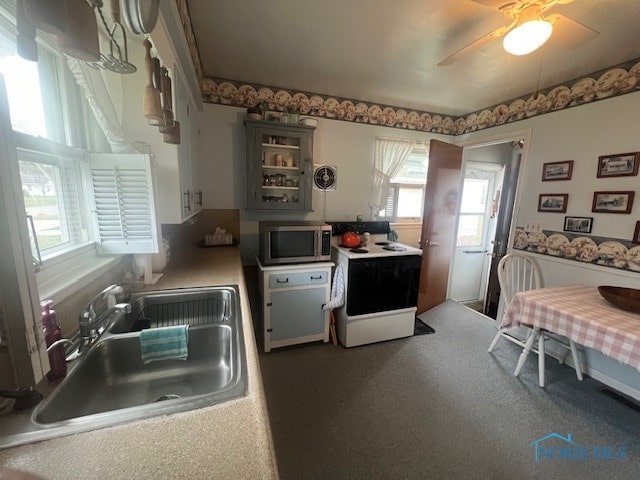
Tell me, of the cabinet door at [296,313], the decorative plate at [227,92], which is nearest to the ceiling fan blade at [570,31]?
the cabinet door at [296,313]

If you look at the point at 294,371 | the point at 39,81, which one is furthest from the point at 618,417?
the point at 39,81

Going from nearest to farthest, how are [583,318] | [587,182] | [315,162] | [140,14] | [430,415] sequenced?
[140,14]
[583,318]
[430,415]
[587,182]
[315,162]

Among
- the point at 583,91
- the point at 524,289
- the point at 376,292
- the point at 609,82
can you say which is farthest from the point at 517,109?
the point at 376,292

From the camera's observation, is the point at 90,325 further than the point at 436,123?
No

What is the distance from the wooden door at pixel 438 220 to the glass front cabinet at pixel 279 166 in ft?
4.33

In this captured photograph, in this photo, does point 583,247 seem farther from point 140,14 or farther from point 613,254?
point 140,14

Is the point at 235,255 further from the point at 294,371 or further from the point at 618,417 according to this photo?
the point at 618,417

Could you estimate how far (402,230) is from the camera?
126 inches

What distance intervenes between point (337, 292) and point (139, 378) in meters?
1.60

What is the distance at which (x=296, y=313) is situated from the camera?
2.26m

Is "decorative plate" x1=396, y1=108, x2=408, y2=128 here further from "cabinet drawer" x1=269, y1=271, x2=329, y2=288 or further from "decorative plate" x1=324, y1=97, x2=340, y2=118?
"cabinet drawer" x1=269, y1=271, x2=329, y2=288

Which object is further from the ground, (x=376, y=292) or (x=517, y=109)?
(x=517, y=109)

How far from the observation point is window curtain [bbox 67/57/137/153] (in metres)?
0.96

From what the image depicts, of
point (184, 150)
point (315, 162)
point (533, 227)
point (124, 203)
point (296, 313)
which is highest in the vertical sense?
point (315, 162)
